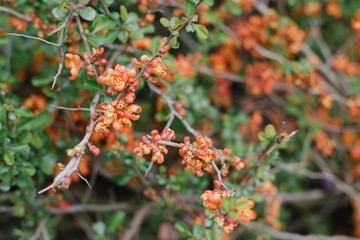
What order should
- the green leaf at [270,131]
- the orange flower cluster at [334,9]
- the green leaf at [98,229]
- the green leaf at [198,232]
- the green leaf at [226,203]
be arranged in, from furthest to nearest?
the orange flower cluster at [334,9], the green leaf at [98,229], the green leaf at [270,131], the green leaf at [198,232], the green leaf at [226,203]

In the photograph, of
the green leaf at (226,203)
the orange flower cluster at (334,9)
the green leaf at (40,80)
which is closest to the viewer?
the green leaf at (226,203)

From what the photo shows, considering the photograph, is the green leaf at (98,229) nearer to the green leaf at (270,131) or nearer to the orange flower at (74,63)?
the orange flower at (74,63)

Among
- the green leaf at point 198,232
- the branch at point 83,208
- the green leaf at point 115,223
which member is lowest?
the branch at point 83,208

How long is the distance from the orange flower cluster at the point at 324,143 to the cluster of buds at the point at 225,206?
6.20 feet

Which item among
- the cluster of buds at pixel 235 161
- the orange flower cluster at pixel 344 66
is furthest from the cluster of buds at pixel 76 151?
the orange flower cluster at pixel 344 66

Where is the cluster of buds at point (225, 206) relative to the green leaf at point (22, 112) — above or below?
below

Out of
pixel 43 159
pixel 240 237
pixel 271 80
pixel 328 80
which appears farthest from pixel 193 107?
pixel 328 80

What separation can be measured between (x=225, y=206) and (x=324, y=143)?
2118 mm

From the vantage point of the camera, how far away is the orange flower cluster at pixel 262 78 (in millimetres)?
3020

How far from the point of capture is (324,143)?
312cm

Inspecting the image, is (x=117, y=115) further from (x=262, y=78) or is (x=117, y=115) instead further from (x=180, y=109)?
(x=262, y=78)

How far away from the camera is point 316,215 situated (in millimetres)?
3432

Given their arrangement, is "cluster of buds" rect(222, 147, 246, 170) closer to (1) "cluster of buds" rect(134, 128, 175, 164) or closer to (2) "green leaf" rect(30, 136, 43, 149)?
(1) "cluster of buds" rect(134, 128, 175, 164)

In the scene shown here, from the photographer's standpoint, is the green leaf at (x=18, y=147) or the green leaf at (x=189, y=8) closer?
the green leaf at (x=189, y=8)
